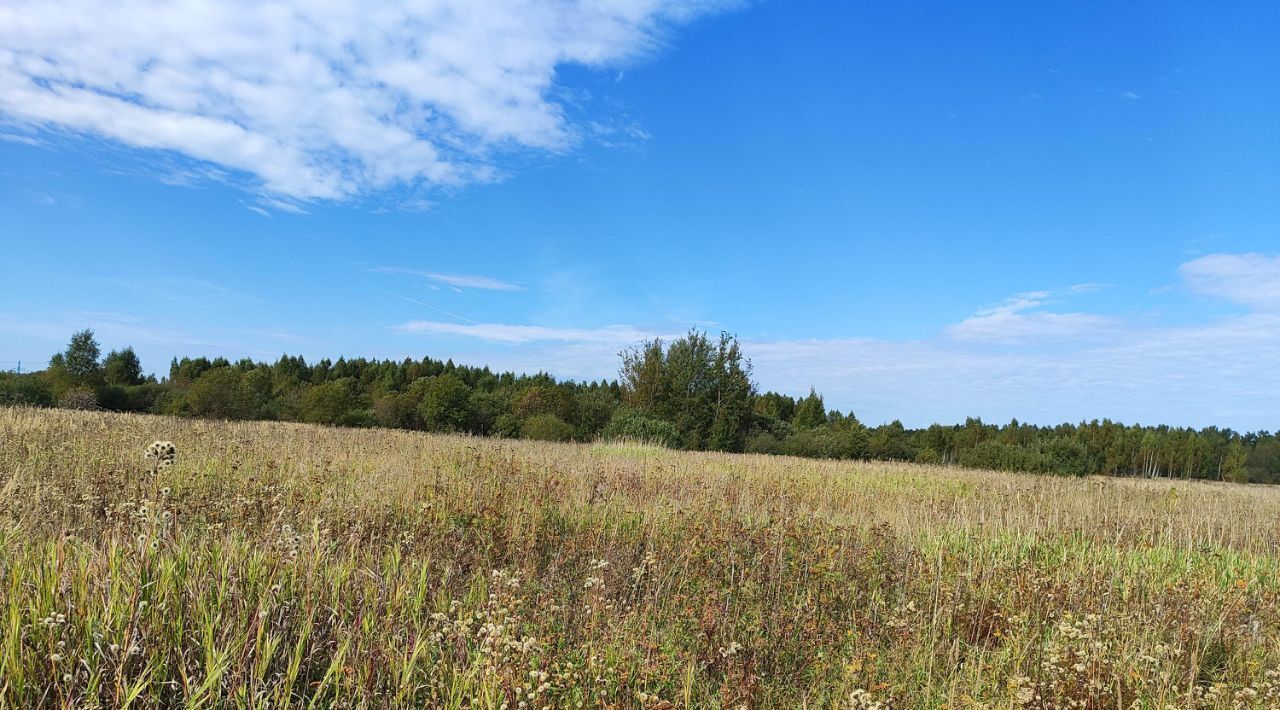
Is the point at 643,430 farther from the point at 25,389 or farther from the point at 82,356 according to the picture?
the point at 82,356

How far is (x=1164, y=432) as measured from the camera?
2431 inches

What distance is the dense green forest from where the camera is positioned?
29.6 metres

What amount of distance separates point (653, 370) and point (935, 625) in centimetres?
3726

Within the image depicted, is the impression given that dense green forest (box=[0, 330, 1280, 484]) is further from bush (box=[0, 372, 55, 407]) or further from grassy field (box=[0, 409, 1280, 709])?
grassy field (box=[0, 409, 1280, 709])

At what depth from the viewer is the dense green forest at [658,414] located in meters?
29.6

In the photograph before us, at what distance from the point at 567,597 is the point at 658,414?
1380 inches

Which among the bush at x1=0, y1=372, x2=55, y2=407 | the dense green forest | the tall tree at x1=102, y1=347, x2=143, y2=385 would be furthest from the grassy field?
the tall tree at x1=102, y1=347, x2=143, y2=385

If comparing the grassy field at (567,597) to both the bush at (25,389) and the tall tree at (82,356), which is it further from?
the tall tree at (82,356)

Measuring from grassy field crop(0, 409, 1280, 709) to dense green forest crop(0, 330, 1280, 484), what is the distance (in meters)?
15.0

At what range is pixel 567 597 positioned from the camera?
13.7ft

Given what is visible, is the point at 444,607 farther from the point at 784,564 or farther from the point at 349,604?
the point at 784,564

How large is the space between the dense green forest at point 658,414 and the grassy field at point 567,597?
15.0 m

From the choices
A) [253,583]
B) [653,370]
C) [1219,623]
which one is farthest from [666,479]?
[653,370]

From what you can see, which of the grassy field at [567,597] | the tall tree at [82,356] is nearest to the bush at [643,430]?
the grassy field at [567,597]
